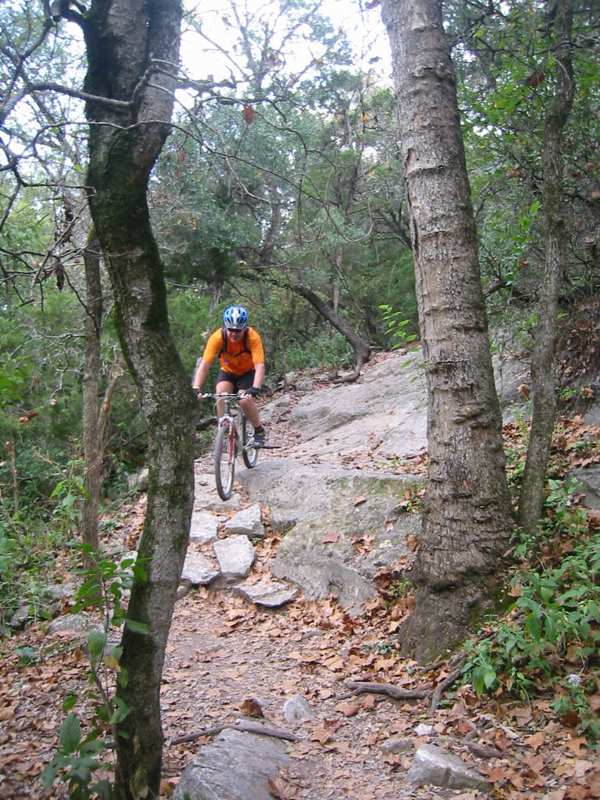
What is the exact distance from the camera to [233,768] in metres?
3.42

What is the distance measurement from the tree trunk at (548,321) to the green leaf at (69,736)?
317 centimetres

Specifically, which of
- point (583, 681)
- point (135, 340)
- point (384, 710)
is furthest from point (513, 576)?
point (135, 340)

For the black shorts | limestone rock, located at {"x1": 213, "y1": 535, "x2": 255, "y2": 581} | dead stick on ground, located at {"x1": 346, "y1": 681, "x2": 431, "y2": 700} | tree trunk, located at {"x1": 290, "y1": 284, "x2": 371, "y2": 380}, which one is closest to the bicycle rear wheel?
the black shorts

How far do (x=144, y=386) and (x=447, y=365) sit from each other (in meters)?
2.35

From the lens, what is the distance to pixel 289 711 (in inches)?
171

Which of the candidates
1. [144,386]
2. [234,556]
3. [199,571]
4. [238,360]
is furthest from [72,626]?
[144,386]

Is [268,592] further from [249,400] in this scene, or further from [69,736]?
[69,736]

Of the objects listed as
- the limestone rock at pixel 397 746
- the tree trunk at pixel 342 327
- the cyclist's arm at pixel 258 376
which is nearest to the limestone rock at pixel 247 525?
the cyclist's arm at pixel 258 376

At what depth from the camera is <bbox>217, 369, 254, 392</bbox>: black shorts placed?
8.57 meters

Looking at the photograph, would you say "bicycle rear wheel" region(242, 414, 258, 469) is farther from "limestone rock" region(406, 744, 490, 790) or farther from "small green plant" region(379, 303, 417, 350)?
"limestone rock" region(406, 744, 490, 790)

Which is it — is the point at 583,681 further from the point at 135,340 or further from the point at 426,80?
the point at 426,80

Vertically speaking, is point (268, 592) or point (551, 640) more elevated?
point (551, 640)

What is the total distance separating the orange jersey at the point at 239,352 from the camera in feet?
26.3

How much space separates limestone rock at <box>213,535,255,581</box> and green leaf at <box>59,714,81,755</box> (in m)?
4.12
